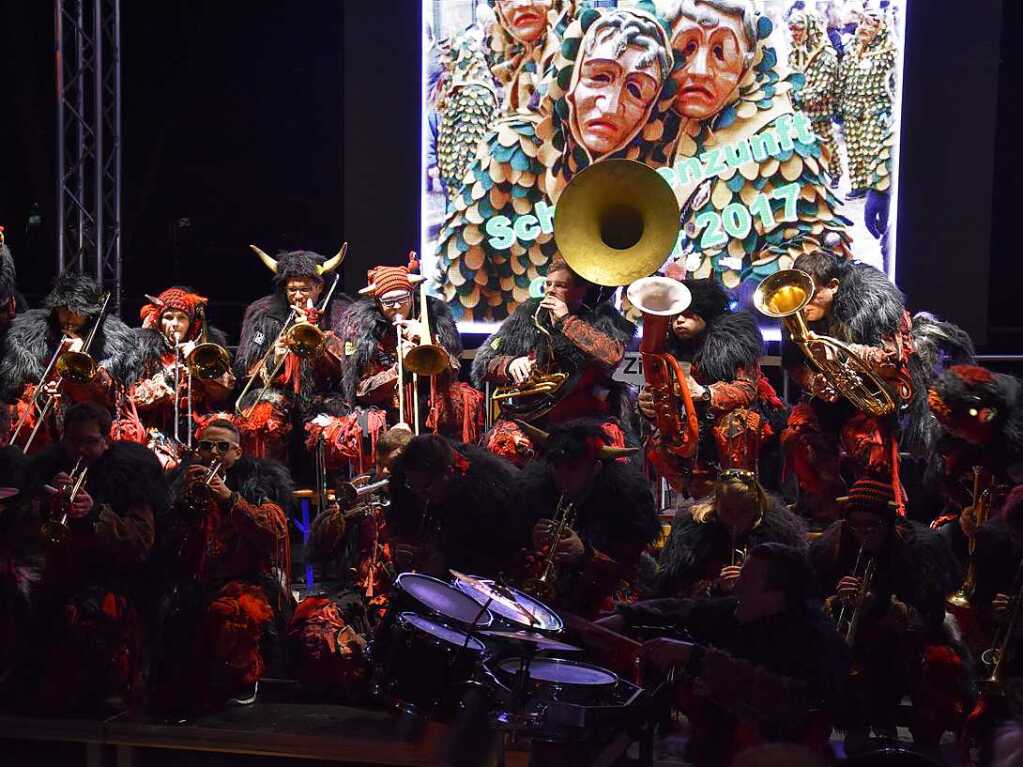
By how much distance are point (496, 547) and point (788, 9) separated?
4.71m

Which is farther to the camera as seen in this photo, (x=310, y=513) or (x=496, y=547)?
(x=310, y=513)

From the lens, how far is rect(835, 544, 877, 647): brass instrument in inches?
171

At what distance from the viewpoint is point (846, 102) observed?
796cm

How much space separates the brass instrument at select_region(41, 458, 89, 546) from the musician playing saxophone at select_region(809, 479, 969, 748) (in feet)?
9.46

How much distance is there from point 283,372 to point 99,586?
6.77 ft

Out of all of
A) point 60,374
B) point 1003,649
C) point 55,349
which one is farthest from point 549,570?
point 55,349

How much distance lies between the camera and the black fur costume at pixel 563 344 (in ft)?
20.3

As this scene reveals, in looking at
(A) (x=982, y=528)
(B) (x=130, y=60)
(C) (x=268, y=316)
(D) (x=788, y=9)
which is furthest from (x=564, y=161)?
(A) (x=982, y=528)

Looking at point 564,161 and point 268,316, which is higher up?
point 564,161

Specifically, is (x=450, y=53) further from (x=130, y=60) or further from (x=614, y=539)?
(x=614, y=539)

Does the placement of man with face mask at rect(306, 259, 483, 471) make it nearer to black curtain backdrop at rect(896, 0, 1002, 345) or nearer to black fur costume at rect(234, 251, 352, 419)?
black fur costume at rect(234, 251, 352, 419)

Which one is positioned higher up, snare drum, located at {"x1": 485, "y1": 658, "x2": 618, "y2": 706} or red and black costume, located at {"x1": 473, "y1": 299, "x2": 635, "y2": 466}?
red and black costume, located at {"x1": 473, "y1": 299, "x2": 635, "y2": 466}

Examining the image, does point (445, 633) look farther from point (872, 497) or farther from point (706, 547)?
point (872, 497)

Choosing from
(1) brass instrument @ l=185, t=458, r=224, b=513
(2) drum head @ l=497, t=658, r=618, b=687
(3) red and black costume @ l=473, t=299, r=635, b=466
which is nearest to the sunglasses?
(1) brass instrument @ l=185, t=458, r=224, b=513
